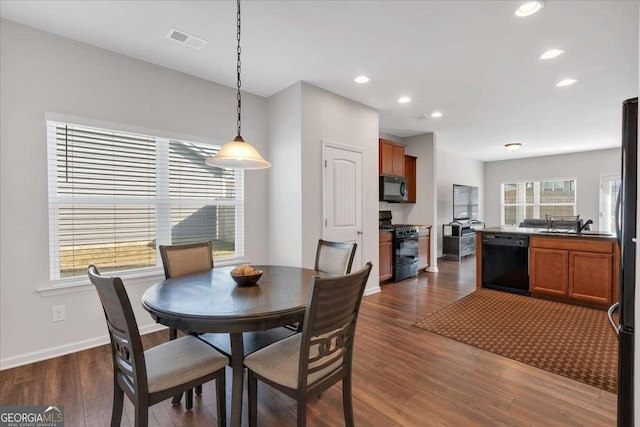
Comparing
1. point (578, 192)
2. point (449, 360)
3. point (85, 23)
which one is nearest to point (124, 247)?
point (85, 23)

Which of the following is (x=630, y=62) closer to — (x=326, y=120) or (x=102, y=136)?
(x=326, y=120)

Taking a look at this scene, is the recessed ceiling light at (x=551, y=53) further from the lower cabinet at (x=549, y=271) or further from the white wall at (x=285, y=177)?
the white wall at (x=285, y=177)

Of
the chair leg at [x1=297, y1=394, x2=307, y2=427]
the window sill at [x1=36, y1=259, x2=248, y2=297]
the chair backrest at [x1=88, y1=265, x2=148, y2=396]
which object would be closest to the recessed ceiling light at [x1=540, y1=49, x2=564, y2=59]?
the chair leg at [x1=297, y1=394, x2=307, y2=427]

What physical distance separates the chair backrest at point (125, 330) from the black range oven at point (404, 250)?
3.94 meters

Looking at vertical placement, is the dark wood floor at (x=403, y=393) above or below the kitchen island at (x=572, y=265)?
below

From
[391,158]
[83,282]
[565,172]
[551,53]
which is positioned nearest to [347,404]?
[83,282]

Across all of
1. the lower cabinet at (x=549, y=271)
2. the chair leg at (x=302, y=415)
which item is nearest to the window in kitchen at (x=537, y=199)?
the lower cabinet at (x=549, y=271)

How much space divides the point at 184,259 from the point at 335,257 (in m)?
1.28

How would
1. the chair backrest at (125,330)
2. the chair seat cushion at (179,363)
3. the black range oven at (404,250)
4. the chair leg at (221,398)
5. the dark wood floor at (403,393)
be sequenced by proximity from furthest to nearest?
the black range oven at (404,250) < the dark wood floor at (403,393) < the chair leg at (221,398) < the chair seat cushion at (179,363) < the chair backrest at (125,330)

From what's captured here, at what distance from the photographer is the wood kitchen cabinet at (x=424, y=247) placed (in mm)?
5593

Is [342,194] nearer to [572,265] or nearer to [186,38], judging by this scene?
[186,38]

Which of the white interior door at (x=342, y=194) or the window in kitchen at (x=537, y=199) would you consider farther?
the window in kitchen at (x=537, y=199)

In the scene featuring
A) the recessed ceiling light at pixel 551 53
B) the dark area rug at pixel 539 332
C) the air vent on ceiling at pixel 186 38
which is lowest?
the dark area rug at pixel 539 332

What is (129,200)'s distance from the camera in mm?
2945
